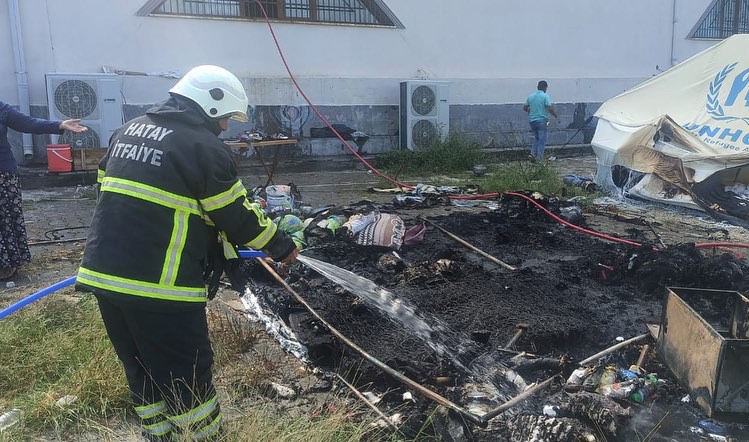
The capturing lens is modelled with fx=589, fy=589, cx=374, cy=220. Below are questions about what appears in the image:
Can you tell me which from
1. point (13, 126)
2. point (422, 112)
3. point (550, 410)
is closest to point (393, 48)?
point (422, 112)

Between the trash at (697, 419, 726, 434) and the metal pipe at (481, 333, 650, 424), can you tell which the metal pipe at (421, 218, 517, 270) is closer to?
the metal pipe at (481, 333, 650, 424)

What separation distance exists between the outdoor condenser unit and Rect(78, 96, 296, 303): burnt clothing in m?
2.56

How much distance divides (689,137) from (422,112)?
18.4 ft

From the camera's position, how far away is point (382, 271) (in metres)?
5.43

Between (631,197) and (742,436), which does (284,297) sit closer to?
(742,436)

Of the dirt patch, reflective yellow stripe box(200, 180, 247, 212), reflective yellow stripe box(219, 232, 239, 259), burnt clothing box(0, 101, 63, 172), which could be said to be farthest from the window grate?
reflective yellow stripe box(200, 180, 247, 212)

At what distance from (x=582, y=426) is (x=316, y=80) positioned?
10287 millimetres

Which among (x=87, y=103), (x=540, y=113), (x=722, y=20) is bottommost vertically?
(x=540, y=113)

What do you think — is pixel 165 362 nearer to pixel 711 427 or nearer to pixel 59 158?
pixel 711 427

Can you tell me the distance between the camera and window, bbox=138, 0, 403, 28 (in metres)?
11.0

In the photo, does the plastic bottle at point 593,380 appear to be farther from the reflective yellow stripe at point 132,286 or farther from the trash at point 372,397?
the reflective yellow stripe at point 132,286

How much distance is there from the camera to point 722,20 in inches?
682

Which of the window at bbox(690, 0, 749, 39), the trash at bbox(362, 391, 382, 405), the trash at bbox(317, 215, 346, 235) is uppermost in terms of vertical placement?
the window at bbox(690, 0, 749, 39)

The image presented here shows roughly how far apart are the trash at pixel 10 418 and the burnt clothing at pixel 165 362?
81 centimetres
